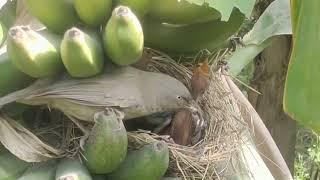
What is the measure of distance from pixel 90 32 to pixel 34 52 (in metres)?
0.08

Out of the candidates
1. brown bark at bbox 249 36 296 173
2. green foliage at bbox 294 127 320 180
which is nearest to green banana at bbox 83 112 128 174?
brown bark at bbox 249 36 296 173

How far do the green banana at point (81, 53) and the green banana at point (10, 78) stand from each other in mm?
70

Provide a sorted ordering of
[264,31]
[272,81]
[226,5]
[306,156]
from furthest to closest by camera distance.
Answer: [306,156]
[272,81]
[264,31]
[226,5]

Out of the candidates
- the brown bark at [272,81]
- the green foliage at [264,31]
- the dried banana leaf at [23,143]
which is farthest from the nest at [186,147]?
the brown bark at [272,81]

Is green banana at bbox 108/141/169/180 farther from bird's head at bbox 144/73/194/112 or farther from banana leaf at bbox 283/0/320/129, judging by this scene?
banana leaf at bbox 283/0/320/129

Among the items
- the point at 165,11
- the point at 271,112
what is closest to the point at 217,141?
the point at 165,11

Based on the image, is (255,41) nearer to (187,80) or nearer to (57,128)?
(187,80)

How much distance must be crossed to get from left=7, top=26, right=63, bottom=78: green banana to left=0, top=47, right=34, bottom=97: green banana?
4 centimetres

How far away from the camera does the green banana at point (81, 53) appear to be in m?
0.66

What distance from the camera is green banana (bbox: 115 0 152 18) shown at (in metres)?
0.70

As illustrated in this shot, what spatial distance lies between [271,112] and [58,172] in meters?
1.13

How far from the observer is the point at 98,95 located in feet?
2.32

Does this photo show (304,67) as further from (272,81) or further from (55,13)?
(272,81)

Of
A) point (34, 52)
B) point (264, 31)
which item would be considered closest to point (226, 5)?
point (34, 52)
